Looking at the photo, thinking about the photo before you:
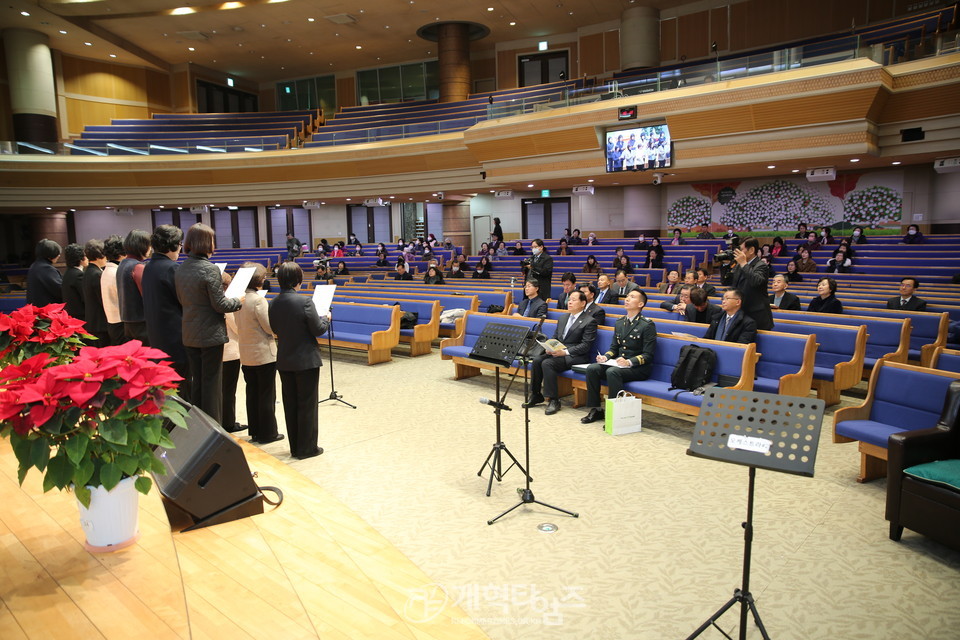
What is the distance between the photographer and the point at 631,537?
3.29 metres

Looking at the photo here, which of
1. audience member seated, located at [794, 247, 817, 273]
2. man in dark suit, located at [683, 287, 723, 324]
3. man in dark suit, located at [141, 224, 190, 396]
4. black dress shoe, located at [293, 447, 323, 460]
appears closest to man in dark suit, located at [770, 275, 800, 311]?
man in dark suit, located at [683, 287, 723, 324]

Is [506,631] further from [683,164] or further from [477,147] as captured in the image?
[477,147]

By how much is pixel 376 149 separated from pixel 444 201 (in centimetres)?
445

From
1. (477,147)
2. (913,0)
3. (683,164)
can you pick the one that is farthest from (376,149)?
(913,0)

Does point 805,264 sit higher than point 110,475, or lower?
higher

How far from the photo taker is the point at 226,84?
1014 inches

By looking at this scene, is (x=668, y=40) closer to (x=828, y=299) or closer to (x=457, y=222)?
(x=457, y=222)

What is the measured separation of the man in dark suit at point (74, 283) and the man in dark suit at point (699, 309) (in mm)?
5896

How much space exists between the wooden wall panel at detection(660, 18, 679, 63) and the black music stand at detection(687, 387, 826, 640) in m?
19.0

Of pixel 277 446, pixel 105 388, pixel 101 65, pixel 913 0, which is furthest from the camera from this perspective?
pixel 101 65

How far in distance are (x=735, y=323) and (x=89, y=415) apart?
5.02 m

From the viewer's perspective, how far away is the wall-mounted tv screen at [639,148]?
44.3ft

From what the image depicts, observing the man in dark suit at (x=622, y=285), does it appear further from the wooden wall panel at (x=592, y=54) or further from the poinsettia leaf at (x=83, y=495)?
the wooden wall panel at (x=592, y=54)

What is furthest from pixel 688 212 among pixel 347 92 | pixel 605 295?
pixel 347 92
